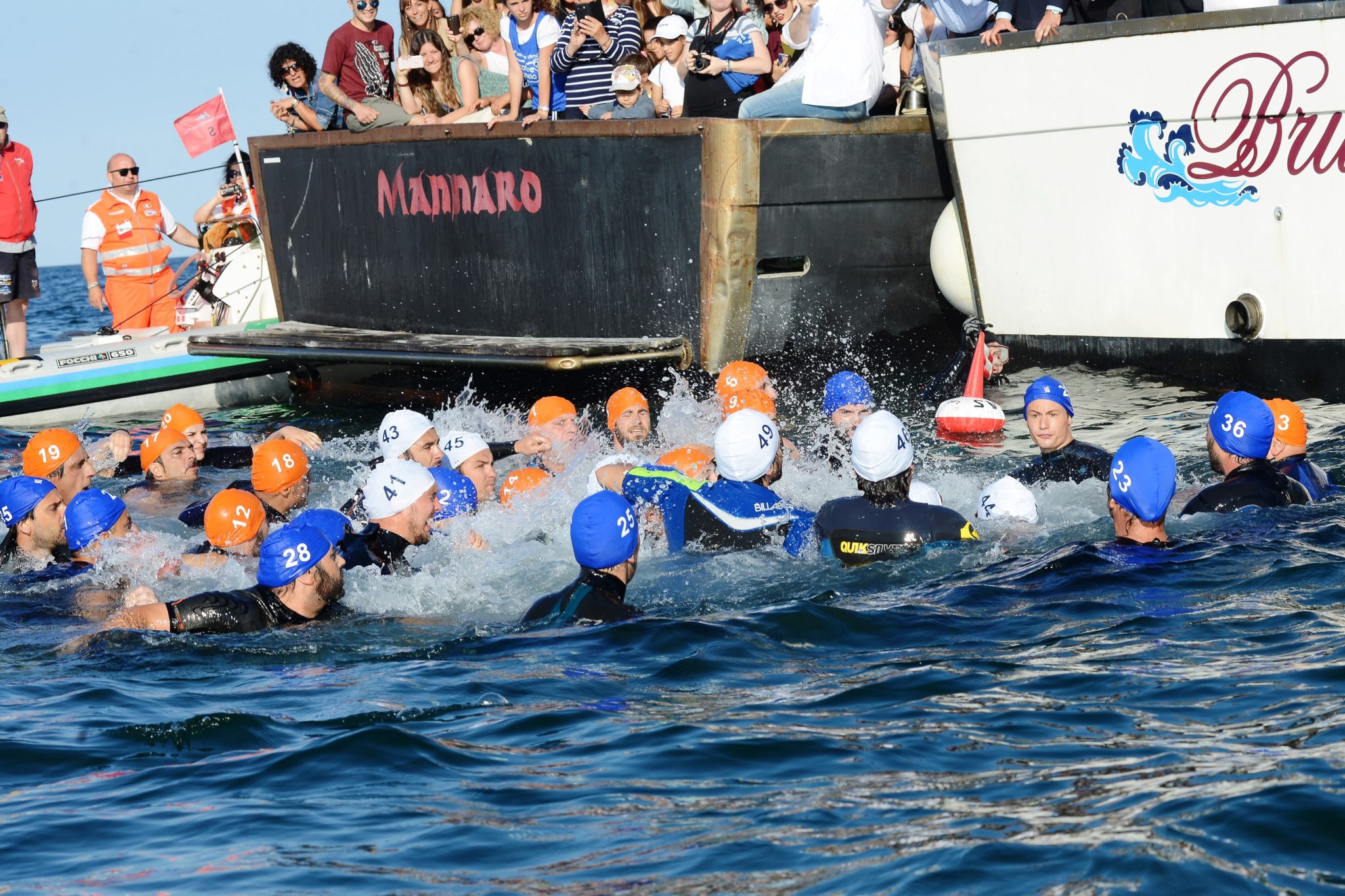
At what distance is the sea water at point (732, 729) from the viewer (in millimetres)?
4414

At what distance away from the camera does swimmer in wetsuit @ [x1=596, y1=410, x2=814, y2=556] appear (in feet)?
27.7

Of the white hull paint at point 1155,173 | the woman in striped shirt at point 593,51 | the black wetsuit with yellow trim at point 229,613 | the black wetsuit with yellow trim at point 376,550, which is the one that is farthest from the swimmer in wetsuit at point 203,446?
the white hull paint at point 1155,173

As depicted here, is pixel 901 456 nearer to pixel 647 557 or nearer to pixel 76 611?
pixel 647 557

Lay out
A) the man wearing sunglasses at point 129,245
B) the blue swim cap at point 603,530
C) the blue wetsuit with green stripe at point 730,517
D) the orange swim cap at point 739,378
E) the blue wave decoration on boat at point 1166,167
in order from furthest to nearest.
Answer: the man wearing sunglasses at point 129,245
the blue wave decoration on boat at point 1166,167
the orange swim cap at point 739,378
the blue wetsuit with green stripe at point 730,517
the blue swim cap at point 603,530

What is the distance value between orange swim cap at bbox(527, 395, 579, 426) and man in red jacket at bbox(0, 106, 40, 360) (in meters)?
6.69

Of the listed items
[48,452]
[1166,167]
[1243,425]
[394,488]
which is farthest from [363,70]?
[1243,425]

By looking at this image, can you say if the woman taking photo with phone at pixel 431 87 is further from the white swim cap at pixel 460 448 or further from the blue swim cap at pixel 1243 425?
the blue swim cap at pixel 1243 425

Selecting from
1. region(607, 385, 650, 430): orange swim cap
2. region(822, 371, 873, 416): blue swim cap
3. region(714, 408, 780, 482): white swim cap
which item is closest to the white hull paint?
region(822, 371, 873, 416): blue swim cap

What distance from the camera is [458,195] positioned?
14086 mm

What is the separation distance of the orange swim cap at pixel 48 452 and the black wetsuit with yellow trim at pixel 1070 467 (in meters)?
6.30

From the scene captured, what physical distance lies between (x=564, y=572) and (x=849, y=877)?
472cm

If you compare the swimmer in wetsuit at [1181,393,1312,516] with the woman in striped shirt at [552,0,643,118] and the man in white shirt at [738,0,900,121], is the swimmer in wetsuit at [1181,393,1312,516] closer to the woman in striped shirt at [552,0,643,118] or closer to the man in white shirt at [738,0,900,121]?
the man in white shirt at [738,0,900,121]

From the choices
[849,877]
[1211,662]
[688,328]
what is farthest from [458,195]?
[849,877]

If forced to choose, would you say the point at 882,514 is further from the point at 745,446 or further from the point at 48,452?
the point at 48,452
